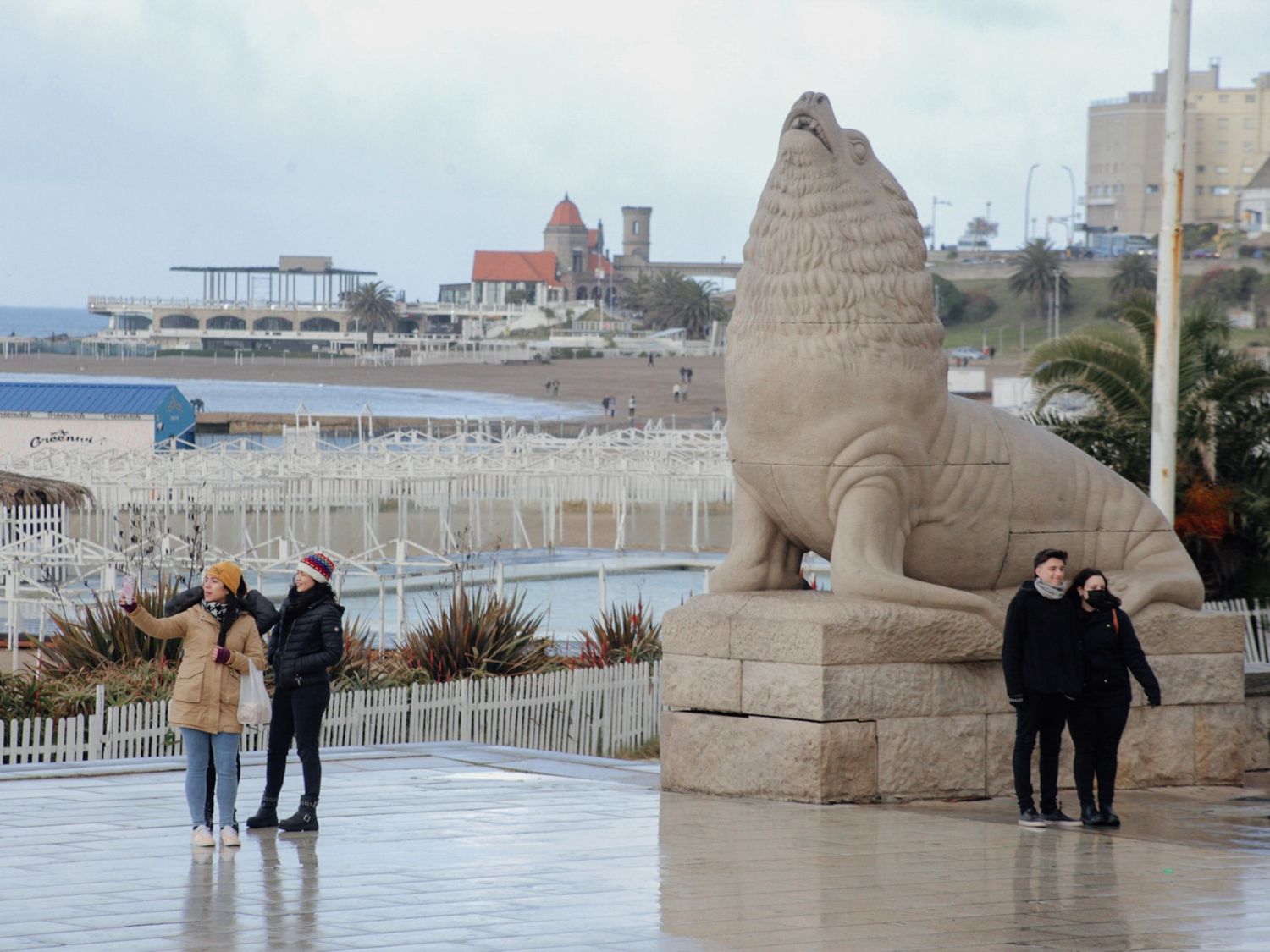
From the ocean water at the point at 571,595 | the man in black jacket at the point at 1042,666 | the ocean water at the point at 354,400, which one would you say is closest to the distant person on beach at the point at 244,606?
the man in black jacket at the point at 1042,666

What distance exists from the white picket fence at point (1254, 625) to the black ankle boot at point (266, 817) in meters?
8.65

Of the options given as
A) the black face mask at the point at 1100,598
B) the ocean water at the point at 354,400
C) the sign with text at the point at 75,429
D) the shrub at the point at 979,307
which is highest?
the shrub at the point at 979,307

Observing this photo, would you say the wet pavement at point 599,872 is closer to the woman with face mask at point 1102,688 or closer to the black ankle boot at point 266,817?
the black ankle boot at point 266,817

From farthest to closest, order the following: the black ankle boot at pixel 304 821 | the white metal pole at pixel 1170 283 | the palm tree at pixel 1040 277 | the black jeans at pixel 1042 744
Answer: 1. the palm tree at pixel 1040 277
2. the white metal pole at pixel 1170 283
3. the black jeans at pixel 1042 744
4. the black ankle boot at pixel 304 821

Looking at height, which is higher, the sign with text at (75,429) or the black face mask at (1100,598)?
the sign with text at (75,429)

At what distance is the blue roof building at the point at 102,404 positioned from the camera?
34.0 meters

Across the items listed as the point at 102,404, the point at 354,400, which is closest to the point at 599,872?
the point at 102,404

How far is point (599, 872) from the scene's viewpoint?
659cm

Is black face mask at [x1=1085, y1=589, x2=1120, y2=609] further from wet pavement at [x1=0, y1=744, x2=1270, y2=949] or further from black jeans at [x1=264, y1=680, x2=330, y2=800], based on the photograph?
black jeans at [x1=264, y1=680, x2=330, y2=800]

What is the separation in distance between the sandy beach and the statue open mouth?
57.9 meters

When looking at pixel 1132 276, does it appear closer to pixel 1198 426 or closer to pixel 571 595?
pixel 571 595

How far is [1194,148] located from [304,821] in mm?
142082

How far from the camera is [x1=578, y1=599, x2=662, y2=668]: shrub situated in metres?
14.0

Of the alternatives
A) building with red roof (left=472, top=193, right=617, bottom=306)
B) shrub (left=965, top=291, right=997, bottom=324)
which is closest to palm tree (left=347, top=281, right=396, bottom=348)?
building with red roof (left=472, top=193, right=617, bottom=306)
